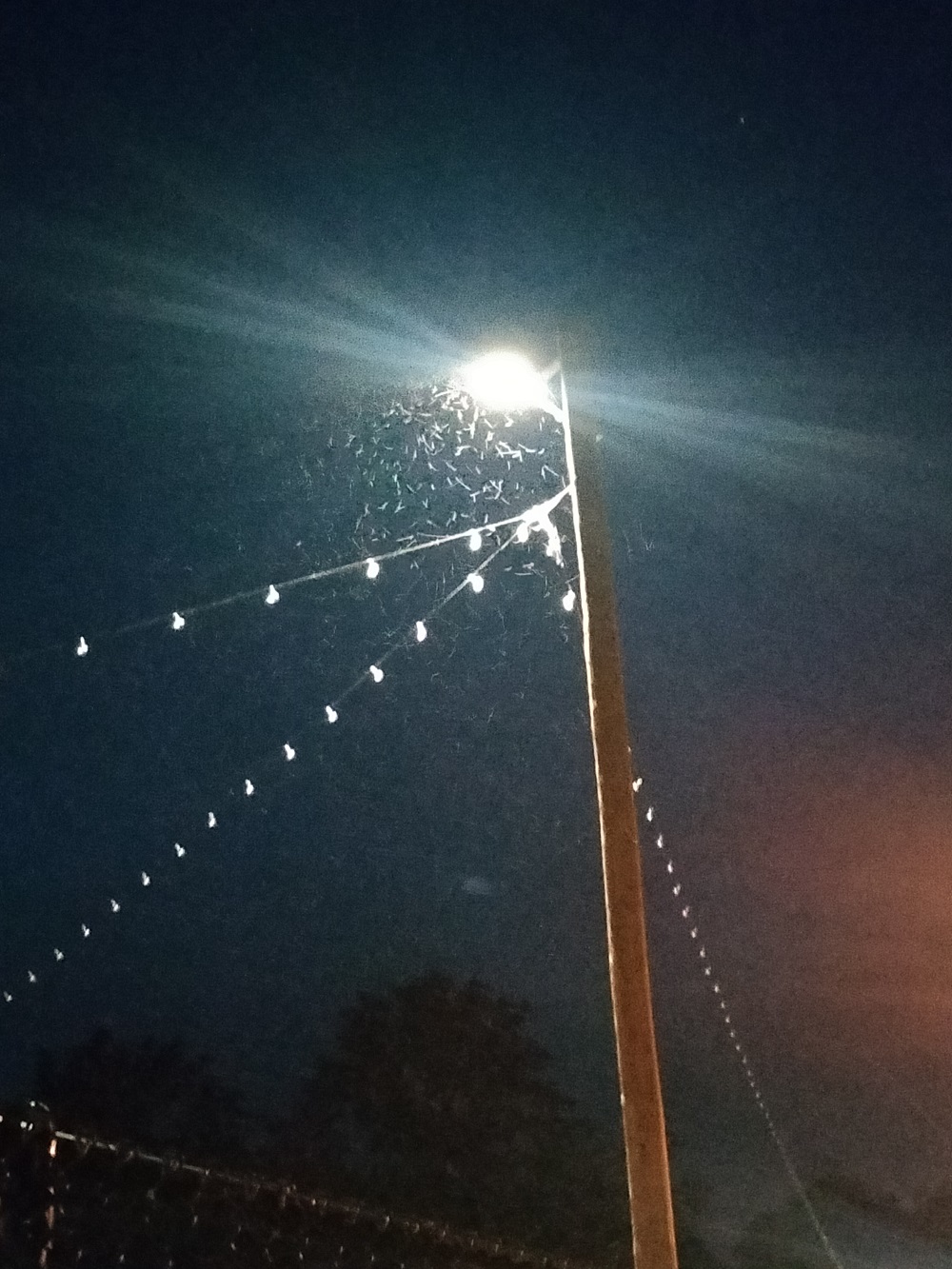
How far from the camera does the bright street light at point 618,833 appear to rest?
4.54 metres

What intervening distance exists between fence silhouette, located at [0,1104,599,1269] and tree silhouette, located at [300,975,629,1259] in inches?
356

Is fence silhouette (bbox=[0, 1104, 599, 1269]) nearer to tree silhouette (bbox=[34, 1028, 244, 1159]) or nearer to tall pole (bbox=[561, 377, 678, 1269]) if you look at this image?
tall pole (bbox=[561, 377, 678, 1269])

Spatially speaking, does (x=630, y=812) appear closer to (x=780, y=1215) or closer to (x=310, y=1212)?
(x=310, y=1212)

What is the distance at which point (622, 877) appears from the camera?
486 cm

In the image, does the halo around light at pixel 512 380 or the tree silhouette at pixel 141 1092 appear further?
the tree silhouette at pixel 141 1092

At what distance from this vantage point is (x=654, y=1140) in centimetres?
457

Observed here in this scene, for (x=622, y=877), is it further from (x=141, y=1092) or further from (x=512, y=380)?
(x=141, y=1092)

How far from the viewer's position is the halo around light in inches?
221

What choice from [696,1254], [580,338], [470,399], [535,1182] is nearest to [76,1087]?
[535,1182]

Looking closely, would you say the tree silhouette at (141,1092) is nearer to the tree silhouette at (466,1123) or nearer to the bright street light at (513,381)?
the tree silhouette at (466,1123)

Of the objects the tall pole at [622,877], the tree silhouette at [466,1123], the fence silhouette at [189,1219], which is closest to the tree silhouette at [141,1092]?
the tree silhouette at [466,1123]

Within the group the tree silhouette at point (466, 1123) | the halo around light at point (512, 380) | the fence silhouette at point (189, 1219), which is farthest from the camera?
the tree silhouette at point (466, 1123)

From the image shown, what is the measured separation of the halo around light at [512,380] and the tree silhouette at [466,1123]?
20.7 meters

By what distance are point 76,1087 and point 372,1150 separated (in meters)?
7.95
